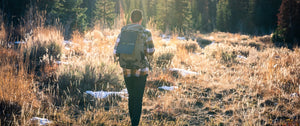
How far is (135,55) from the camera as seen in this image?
2918 mm

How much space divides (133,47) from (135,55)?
140mm

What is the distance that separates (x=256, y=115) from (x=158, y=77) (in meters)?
2.80

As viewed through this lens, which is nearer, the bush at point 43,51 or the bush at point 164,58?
the bush at point 43,51

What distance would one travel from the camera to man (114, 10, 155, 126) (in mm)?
2898

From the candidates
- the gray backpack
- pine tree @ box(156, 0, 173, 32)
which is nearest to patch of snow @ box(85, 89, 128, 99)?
the gray backpack

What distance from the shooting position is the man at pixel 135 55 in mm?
2898

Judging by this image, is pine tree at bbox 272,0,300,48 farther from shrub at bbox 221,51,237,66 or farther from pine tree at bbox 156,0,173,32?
pine tree at bbox 156,0,173,32

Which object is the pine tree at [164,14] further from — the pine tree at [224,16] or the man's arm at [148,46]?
the man's arm at [148,46]

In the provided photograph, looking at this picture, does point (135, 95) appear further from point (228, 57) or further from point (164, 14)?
point (164, 14)

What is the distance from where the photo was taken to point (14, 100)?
3068 millimetres

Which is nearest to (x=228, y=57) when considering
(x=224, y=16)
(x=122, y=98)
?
(x=122, y=98)

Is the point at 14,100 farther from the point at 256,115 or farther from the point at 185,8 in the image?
the point at 185,8

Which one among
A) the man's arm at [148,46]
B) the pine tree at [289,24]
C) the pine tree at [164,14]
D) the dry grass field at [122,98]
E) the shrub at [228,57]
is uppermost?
the pine tree at [164,14]

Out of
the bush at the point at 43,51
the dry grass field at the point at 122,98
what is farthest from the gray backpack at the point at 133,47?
the bush at the point at 43,51
